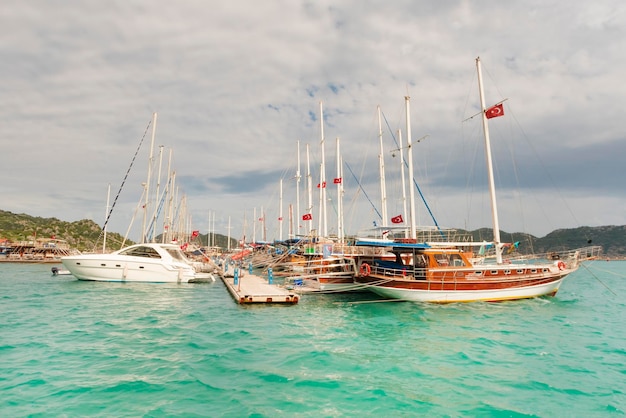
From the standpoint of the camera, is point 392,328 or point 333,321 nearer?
point 392,328

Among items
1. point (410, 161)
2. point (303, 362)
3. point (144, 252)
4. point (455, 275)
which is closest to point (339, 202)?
point (410, 161)

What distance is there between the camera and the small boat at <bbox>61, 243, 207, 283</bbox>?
95.8 ft

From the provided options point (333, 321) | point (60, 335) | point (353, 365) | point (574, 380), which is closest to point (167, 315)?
point (60, 335)

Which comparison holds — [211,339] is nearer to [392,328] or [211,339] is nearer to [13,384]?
[13,384]

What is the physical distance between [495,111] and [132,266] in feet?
109

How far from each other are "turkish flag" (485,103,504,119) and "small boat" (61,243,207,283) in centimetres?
3003

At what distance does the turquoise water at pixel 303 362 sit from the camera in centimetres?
775

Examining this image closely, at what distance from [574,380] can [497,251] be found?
14892mm

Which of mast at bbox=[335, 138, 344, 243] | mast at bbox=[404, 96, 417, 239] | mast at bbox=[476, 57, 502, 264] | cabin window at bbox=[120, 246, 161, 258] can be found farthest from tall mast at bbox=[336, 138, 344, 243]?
cabin window at bbox=[120, 246, 161, 258]

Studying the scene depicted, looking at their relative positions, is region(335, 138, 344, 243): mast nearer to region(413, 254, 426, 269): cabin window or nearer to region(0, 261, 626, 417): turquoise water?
region(413, 254, 426, 269): cabin window

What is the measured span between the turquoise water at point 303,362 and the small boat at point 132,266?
9.34 meters

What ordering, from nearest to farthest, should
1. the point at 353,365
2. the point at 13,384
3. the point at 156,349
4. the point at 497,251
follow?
the point at 13,384
the point at 353,365
the point at 156,349
the point at 497,251

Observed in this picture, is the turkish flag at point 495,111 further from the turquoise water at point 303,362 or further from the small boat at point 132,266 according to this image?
the small boat at point 132,266

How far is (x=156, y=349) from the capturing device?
11.7 meters
